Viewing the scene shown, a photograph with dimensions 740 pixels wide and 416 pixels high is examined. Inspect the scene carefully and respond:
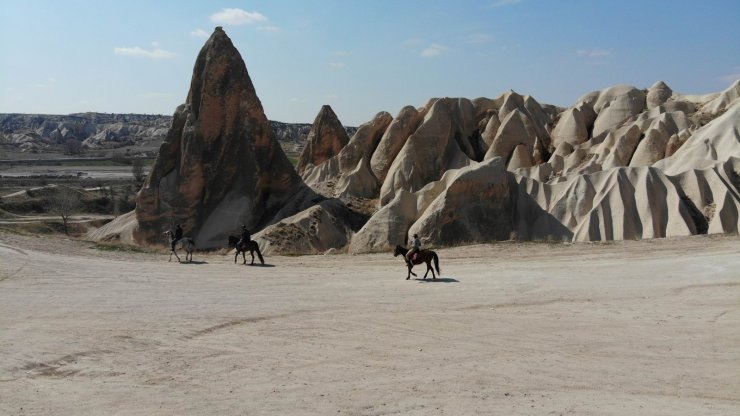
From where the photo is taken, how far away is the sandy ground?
32.5ft

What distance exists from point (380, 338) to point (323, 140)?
1952 inches

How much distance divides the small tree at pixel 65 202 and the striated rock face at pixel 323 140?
22372 mm

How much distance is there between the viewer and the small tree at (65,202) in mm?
66312

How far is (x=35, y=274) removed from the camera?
2027cm

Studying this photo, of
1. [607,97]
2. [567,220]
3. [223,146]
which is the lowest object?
[567,220]

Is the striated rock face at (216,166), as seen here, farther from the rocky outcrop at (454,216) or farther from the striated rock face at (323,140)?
the striated rock face at (323,140)

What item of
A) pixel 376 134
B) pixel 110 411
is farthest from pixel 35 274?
pixel 376 134

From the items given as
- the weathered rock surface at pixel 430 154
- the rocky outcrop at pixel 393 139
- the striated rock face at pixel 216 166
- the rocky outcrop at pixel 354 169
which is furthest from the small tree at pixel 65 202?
the weathered rock surface at pixel 430 154

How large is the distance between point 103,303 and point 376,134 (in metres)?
43.3

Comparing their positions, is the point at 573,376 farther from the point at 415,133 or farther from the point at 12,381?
the point at 415,133

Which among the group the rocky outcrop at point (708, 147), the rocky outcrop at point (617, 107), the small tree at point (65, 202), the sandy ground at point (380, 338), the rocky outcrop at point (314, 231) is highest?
the rocky outcrop at point (617, 107)

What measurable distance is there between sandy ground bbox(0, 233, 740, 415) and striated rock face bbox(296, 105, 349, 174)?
40.1 meters

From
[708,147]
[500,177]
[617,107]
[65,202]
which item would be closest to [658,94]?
[617,107]

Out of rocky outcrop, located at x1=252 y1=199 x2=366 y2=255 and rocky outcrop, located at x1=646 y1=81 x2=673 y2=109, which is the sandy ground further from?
rocky outcrop, located at x1=646 y1=81 x2=673 y2=109
